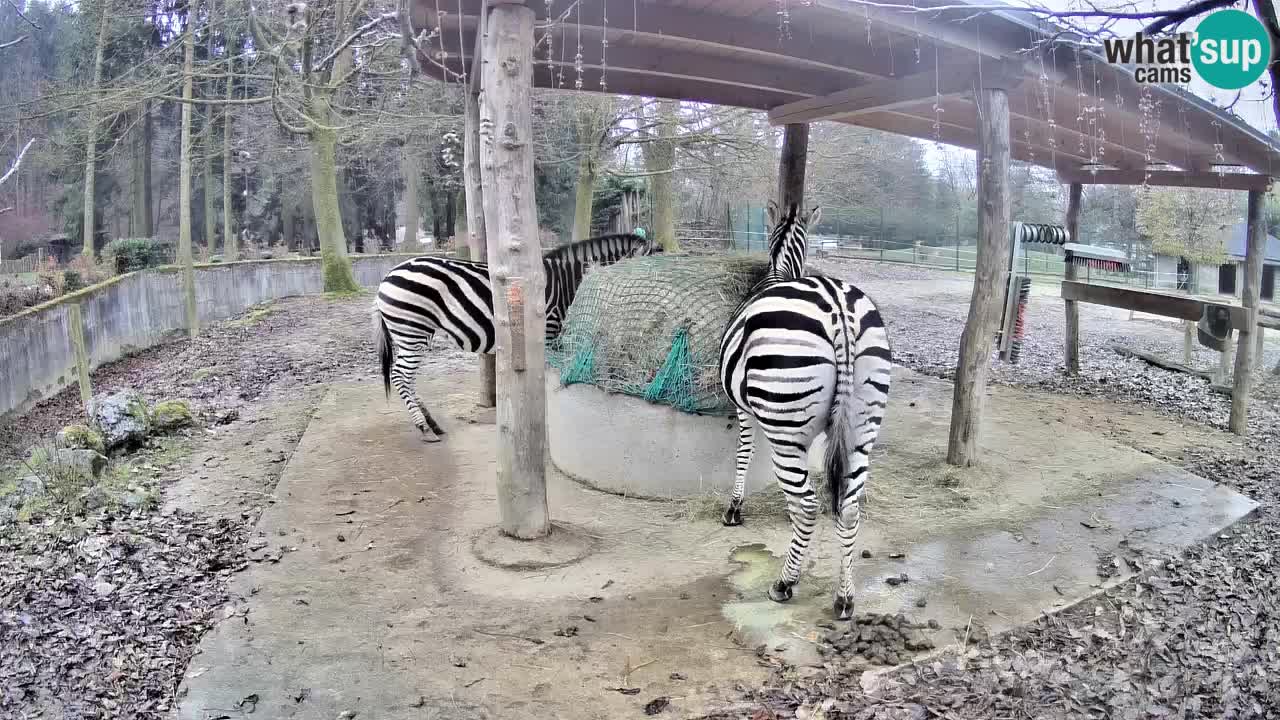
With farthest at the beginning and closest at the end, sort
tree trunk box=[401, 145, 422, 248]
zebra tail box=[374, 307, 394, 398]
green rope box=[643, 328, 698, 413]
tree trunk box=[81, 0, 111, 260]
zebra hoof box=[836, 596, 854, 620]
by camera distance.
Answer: tree trunk box=[401, 145, 422, 248]
tree trunk box=[81, 0, 111, 260]
zebra tail box=[374, 307, 394, 398]
green rope box=[643, 328, 698, 413]
zebra hoof box=[836, 596, 854, 620]

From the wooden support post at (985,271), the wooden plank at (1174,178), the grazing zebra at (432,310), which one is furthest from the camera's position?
the wooden plank at (1174,178)

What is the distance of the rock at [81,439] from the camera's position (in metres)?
6.62

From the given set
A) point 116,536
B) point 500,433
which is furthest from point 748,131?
point 116,536

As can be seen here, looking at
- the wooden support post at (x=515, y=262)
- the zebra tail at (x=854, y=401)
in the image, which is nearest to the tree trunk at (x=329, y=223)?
the wooden support post at (x=515, y=262)

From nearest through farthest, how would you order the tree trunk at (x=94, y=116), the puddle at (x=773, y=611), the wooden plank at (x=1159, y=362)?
the puddle at (x=773, y=611)
the wooden plank at (x=1159, y=362)
the tree trunk at (x=94, y=116)

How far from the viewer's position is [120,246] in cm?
1889

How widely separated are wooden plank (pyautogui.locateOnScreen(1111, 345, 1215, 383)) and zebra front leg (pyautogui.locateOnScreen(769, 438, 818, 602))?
27.7 feet

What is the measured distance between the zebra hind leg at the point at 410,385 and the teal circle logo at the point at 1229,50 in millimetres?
6374

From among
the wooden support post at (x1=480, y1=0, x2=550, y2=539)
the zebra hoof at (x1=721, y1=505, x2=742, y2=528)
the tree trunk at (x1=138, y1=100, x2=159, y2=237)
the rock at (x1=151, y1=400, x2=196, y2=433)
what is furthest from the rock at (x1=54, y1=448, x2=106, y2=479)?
the tree trunk at (x1=138, y1=100, x2=159, y2=237)

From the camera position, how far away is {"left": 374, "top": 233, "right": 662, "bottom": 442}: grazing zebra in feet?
24.3

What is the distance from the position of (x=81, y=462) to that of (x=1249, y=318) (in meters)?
10.9

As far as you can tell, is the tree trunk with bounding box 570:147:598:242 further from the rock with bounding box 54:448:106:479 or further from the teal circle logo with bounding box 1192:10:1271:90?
the teal circle logo with bounding box 1192:10:1271:90

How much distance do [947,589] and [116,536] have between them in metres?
5.24

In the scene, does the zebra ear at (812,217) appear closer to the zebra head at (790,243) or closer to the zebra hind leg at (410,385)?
the zebra head at (790,243)
